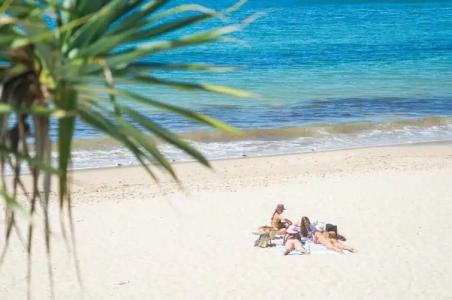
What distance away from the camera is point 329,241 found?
1158cm

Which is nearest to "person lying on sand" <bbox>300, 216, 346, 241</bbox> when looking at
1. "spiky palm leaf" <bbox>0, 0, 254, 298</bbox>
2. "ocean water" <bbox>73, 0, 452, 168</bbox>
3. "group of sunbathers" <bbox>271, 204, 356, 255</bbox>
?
"group of sunbathers" <bbox>271, 204, 356, 255</bbox>

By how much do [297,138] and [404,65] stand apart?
2090 cm

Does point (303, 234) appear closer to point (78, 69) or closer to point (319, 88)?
point (78, 69)

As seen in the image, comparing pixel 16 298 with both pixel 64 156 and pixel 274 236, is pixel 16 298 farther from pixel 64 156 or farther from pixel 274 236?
pixel 64 156

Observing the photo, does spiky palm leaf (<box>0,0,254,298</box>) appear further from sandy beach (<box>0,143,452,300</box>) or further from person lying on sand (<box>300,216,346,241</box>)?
person lying on sand (<box>300,216,346,241</box>)

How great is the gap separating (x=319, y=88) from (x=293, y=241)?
21464 millimetres

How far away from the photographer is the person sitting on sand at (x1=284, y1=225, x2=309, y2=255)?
37.2ft

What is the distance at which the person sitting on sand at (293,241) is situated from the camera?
1135cm

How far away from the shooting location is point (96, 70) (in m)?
2.34

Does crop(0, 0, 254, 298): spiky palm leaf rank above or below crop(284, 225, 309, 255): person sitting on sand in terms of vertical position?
above

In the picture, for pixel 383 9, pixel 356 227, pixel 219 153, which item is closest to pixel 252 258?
pixel 356 227

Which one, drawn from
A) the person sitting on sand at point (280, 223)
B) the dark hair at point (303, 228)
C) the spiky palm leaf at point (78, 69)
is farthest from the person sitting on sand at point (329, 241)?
the spiky palm leaf at point (78, 69)

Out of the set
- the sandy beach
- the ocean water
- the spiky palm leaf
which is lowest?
the sandy beach

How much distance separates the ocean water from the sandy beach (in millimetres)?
1973
